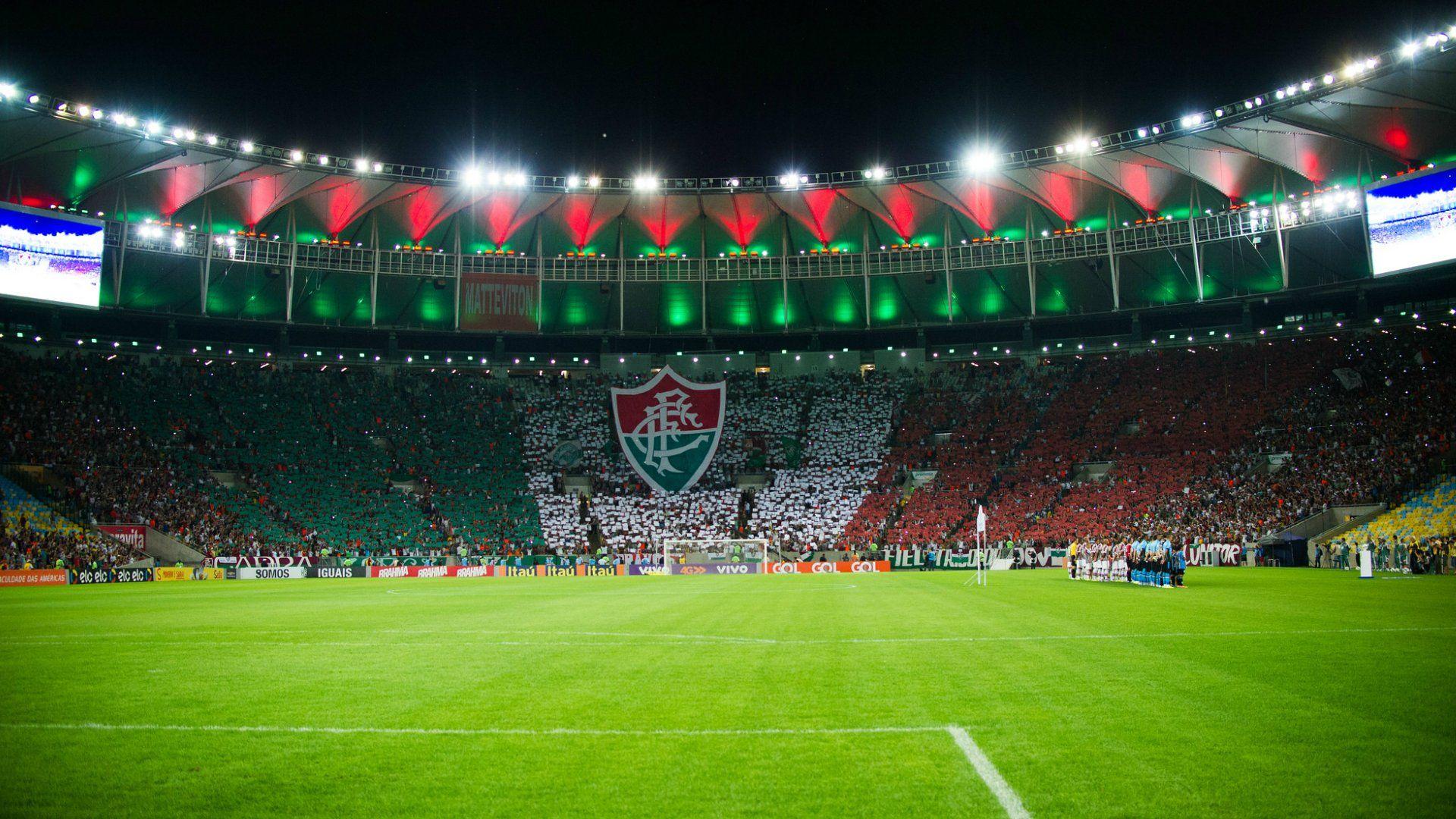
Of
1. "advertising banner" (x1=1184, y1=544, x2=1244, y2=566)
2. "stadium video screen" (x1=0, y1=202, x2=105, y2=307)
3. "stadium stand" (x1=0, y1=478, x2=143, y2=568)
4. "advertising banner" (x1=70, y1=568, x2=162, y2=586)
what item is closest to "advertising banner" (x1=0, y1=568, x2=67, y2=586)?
"advertising banner" (x1=70, y1=568, x2=162, y2=586)

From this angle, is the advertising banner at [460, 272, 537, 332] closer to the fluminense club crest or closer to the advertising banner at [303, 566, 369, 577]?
the fluminense club crest

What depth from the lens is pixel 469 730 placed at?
291 inches

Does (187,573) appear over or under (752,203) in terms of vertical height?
under

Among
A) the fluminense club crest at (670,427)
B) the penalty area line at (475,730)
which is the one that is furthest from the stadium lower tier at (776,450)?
the penalty area line at (475,730)

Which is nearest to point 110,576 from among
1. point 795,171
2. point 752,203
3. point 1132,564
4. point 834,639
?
point 834,639

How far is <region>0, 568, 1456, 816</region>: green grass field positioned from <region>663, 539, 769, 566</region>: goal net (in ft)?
100.0

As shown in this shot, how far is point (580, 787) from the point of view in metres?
5.80

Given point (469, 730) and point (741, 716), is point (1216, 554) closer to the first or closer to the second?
point (741, 716)

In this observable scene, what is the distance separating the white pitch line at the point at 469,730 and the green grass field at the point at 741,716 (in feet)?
0.11

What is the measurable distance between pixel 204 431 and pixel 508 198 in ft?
65.9

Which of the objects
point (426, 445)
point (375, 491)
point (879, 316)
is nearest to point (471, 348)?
point (426, 445)

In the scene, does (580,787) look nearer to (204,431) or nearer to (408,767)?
(408,767)

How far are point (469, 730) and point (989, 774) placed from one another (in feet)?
12.3

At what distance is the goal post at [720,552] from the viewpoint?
46906 mm
